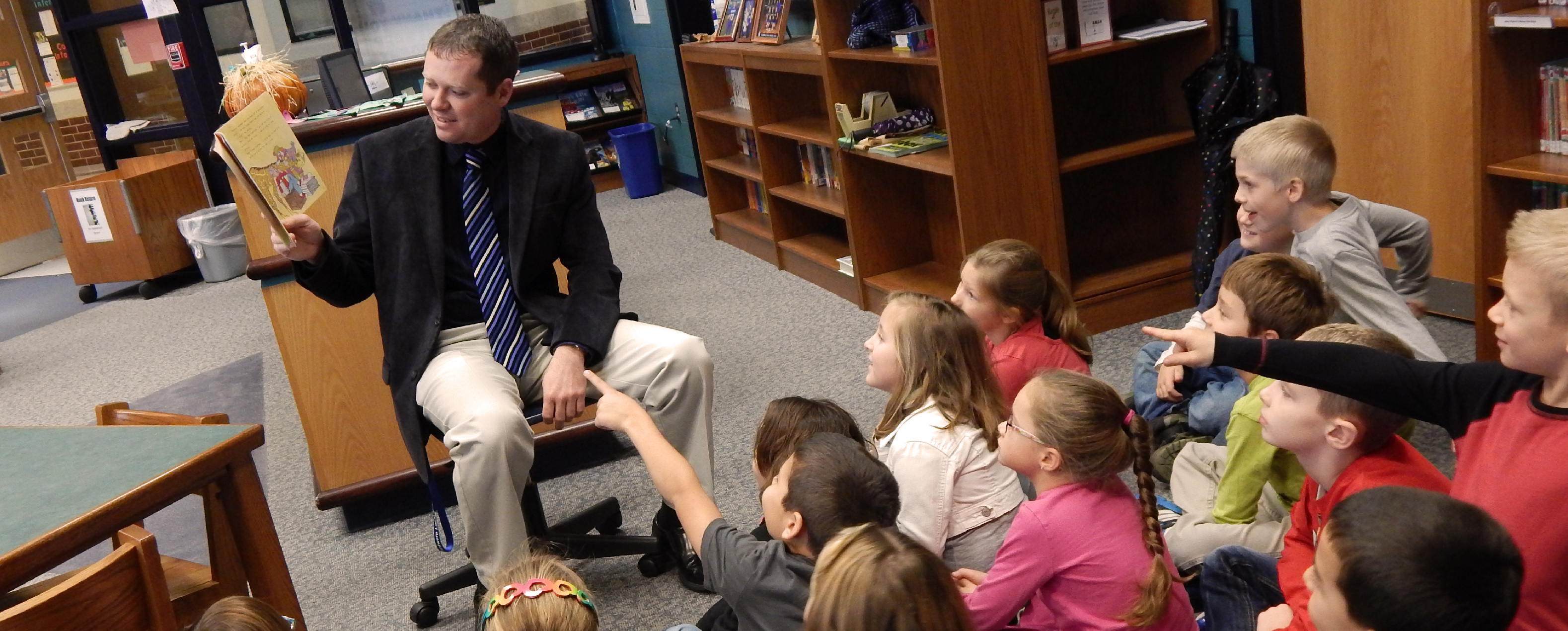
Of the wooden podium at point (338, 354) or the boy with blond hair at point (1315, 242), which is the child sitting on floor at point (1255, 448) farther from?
the wooden podium at point (338, 354)

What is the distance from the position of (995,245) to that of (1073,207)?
148 centimetres

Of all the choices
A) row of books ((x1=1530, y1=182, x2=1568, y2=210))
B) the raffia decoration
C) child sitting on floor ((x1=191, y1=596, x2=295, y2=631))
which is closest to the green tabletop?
child sitting on floor ((x1=191, y1=596, x2=295, y2=631))

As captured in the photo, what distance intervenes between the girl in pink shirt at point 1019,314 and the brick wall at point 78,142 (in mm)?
7402

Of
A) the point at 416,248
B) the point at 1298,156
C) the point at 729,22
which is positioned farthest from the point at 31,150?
the point at 1298,156

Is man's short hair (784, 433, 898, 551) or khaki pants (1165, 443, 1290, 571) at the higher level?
Result: man's short hair (784, 433, 898, 551)

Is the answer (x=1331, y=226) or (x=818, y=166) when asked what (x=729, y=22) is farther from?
(x=1331, y=226)

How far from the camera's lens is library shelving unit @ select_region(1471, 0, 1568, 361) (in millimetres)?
2629

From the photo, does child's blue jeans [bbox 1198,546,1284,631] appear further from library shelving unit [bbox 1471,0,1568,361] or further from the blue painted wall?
the blue painted wall

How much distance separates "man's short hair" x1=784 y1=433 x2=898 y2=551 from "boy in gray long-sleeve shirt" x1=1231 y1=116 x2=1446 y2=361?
4.28 ft

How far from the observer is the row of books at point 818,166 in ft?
16.4

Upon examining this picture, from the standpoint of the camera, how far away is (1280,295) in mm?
2203

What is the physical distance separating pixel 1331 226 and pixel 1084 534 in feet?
3.90

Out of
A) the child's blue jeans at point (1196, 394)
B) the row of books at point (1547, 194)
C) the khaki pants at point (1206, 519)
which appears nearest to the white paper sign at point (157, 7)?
the child's blue jeans at point (1196, 394)

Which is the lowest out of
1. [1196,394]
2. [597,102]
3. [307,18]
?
[1196,394]
